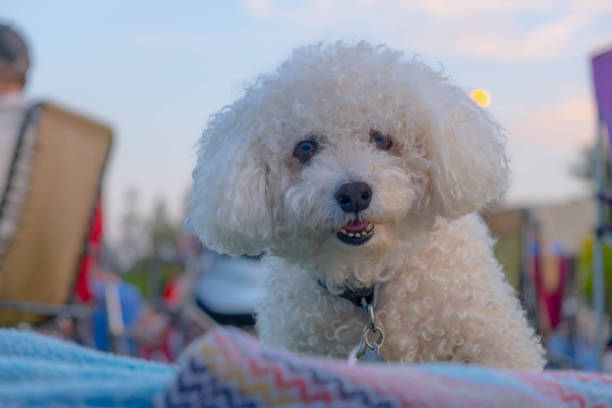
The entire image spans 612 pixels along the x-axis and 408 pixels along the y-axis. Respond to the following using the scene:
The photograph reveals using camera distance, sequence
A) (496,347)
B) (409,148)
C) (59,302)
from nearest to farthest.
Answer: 1. (496,347)
2. (409,148)
3. (59,302)

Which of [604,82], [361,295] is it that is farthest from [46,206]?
[604,82]

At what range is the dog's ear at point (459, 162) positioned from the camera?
1.74m

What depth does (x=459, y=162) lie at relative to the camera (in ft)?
5.78

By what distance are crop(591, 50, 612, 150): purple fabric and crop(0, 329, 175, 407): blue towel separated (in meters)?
2.33

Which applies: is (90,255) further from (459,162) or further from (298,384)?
(298,384)

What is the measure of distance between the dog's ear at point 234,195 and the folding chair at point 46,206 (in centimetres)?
178

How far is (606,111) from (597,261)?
1100 millimetres

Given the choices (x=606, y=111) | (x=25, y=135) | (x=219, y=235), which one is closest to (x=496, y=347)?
(x=219, y=235)

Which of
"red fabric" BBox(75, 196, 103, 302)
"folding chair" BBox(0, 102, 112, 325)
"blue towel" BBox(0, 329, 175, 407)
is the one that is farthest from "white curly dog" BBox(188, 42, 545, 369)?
"red fabric" BBox(75, 196, 103, 302)

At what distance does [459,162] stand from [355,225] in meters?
0.35

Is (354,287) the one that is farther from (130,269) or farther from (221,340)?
(130,269)

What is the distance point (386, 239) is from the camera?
1698 millimetres

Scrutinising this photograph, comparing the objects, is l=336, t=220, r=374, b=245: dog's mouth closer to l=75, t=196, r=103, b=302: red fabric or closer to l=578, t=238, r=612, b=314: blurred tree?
l=75, t=196, r=103, b=302: red fabric

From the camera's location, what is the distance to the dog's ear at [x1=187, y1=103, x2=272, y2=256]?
1.74 m
